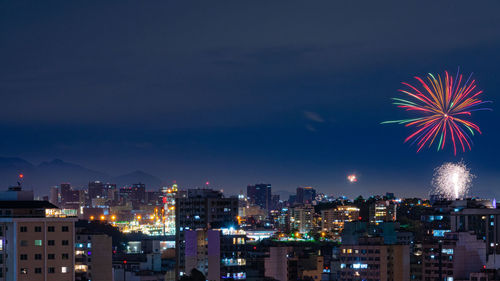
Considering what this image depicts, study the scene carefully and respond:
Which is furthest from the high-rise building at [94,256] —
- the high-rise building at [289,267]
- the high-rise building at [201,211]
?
the high-rise building at [201,211]

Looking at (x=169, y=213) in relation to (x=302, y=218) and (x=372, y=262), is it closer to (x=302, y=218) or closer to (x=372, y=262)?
(x=302, y=218)

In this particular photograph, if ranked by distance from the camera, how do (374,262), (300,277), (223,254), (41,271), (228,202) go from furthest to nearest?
(228,202), (300,277), (223,254), (374,262), (41,271)

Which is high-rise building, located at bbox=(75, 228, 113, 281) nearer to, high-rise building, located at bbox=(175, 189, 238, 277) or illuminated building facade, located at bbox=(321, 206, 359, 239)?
high-rise building, located at bbox=(175, 189, 238, 277)

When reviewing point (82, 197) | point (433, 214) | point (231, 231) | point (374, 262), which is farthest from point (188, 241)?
point (82, 197)

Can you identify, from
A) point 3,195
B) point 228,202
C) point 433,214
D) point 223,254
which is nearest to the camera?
point 3,195

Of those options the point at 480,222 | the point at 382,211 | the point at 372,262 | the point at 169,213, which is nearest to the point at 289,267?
the point at 480,222

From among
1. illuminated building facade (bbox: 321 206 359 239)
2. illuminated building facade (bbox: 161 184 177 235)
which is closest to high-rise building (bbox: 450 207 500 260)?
illuminated building facade (bbox: 321 206 359 239)

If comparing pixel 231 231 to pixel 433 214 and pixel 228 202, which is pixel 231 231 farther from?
pixel 433 214
